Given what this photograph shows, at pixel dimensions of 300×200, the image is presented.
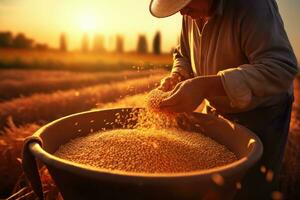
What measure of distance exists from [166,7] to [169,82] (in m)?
0.57

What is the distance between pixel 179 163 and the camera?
1.58 m

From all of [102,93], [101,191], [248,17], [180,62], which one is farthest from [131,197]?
[102,93]

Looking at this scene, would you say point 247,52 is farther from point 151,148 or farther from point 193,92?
point 151,148

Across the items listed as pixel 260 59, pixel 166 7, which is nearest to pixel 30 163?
pixel 166 7

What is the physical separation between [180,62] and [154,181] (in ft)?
A: 4.64

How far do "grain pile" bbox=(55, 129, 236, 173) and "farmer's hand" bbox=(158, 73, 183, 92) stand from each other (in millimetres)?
307

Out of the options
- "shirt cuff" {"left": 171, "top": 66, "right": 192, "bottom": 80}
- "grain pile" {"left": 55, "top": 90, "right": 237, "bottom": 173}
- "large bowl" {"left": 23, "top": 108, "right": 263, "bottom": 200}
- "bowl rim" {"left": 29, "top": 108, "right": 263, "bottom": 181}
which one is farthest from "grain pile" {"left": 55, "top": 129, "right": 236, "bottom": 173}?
"shirt cuff" {"left": 171, "top": 66, "right": 192, "bottom": 80}

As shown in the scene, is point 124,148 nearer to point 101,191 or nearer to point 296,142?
point 101,191

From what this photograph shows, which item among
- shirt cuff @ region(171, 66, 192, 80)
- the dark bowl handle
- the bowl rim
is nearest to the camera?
the bowl rim

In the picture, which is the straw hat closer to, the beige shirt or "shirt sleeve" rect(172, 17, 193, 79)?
the beige shirt

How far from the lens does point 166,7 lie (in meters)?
1.80

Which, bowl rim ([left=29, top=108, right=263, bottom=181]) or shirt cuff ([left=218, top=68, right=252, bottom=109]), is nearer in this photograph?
bowl rim ([left=29, top=108, right=263, bottom=181])

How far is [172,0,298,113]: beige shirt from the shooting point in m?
1.74

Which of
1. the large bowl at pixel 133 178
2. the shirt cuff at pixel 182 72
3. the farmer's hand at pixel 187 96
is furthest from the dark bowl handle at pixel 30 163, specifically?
the shirt cuff at pixel 182 72
